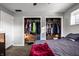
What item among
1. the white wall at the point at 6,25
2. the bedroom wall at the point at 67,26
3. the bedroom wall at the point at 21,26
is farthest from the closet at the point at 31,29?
the bedroom wall at the point at 67,26

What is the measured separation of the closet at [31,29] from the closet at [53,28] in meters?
0.10

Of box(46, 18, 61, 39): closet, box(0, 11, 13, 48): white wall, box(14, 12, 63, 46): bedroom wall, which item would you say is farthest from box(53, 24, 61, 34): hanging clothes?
box(0, 11, 13, 48): white wall

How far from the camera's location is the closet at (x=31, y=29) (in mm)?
1013

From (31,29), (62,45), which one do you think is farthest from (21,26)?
(62,45)

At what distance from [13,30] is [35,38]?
0.80ft

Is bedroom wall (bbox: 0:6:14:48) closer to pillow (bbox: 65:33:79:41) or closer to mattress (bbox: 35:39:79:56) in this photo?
mattress (bbox: 35:39:79:56)

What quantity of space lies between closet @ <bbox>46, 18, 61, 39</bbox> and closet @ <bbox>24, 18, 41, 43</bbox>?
0.34 ft

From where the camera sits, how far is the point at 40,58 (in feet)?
1.85

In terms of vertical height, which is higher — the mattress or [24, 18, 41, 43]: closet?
[24, 18, 41, 43]: closet

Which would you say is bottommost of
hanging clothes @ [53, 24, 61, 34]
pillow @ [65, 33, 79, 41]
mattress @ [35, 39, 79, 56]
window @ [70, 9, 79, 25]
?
mattress @ [35, 39, 79, 56]

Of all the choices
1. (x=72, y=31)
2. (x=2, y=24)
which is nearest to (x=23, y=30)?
(x=2, y=24)

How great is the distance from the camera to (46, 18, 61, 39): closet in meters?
1.01

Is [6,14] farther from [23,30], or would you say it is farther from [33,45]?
[33,45]

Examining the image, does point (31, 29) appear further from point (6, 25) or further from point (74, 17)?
point (74, 17)
